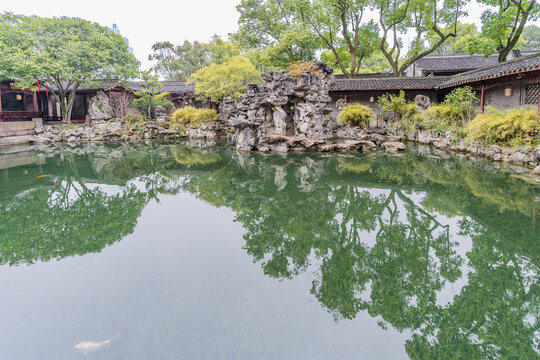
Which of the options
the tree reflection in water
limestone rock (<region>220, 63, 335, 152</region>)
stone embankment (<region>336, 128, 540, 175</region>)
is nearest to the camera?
the tree reflection in water

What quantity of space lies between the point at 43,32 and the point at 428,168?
2191cm

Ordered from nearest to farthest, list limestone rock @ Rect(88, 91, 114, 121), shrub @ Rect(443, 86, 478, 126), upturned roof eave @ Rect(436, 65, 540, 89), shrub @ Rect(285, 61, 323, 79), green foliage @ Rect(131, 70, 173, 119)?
1. upturned roof eave @ Rect(436, 65, 540, 89)
2. shrub @ Rect(443, 86, 478, 126)
3. shrub @ Rect(285, 61, 323, 79)
4. green foliage @ Rect(131, 70, 173, 119)
5. limestone rock @ Rect(88, 91, 114, 121)

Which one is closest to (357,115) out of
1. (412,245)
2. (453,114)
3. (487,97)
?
(453,114)

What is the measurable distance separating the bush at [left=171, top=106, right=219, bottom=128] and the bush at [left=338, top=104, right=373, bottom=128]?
8746mm

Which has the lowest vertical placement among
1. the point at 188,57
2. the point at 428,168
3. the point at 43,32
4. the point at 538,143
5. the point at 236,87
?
the point at 428,168

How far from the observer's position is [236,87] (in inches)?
758

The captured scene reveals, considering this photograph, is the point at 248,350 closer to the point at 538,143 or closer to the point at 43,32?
the point at 538,143

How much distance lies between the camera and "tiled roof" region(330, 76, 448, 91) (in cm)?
1883

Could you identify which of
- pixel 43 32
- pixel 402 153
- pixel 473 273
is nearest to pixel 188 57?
pixel 43 32

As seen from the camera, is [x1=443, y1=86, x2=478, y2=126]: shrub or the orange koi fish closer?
the orange koi fish

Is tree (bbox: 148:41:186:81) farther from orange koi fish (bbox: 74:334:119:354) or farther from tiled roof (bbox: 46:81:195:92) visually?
orange koi fish (bbox: 74:334:119:354)

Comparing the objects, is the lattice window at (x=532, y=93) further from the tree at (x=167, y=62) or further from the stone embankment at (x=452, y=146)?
the tree at (x=167, y=62)

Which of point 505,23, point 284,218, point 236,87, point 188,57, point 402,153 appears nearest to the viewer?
point 284,218

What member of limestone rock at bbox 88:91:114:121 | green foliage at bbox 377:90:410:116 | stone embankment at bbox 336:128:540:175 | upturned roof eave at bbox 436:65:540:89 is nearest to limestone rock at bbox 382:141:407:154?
stone embankment at bbox 336:128:540:175
